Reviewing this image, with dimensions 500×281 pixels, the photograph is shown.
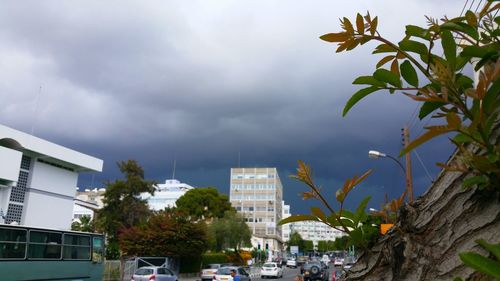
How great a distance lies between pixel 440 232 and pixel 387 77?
0.35 meters

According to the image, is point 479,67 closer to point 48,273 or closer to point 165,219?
point 48,273

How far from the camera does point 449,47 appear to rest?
0.92 meters

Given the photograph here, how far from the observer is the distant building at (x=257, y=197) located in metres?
125

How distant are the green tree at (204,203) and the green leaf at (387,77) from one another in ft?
244

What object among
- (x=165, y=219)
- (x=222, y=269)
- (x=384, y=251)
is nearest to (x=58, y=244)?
(x=222, y=269)

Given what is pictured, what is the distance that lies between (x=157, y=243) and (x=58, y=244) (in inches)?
800

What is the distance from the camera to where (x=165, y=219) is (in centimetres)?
3816

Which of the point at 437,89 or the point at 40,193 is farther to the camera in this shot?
the point at 40,193

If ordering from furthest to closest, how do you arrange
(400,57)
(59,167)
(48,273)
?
(59,167) → (48,273) → (400,57)

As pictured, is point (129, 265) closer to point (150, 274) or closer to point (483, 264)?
point (150, 274)

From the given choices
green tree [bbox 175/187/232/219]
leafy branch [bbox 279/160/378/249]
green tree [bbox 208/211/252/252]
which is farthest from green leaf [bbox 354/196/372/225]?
green tree [bbox 175/187/232/219]

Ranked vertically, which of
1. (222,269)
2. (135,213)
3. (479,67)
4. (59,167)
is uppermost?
(59,167)

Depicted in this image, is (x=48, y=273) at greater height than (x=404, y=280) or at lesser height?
lesser

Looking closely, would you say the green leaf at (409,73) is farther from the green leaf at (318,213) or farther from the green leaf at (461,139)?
the green leaf at (318,213)
